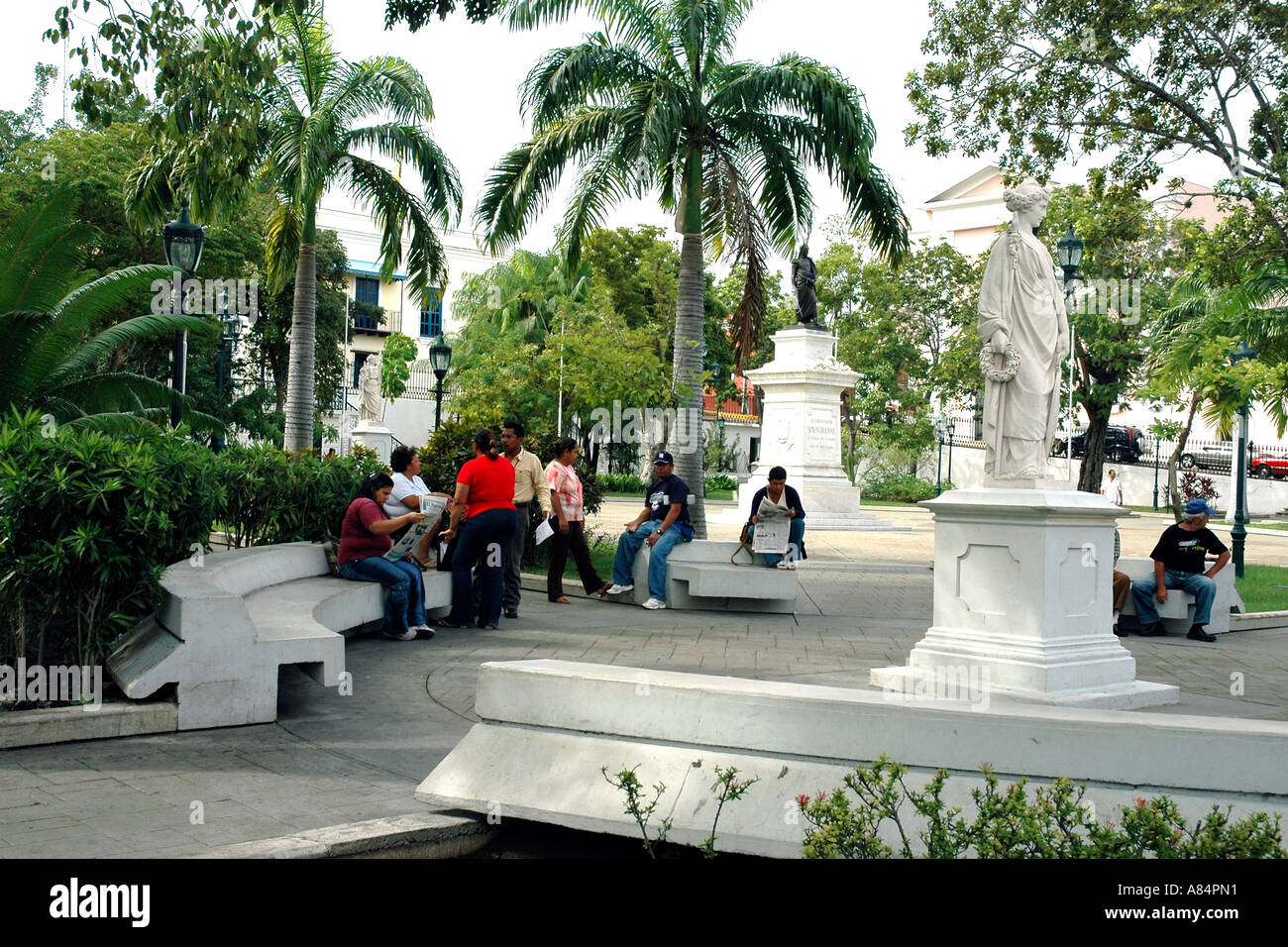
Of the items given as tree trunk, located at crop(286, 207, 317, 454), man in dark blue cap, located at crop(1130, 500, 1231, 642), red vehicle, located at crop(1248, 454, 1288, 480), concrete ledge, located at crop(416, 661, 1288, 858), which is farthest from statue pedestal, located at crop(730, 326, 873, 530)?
red vehicle, located at crop(1248, 454, 1288, 480)

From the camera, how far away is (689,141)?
17.5 meters

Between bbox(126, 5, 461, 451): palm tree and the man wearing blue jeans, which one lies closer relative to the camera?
the man wearing blue jeans

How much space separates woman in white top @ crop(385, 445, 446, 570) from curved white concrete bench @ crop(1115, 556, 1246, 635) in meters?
7.16

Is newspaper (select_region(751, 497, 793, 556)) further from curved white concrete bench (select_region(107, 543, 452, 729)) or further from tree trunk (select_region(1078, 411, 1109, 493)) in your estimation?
tree trunk (select_region(1078, 411, 1109, 493))

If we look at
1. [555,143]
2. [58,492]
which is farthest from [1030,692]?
[555,143]

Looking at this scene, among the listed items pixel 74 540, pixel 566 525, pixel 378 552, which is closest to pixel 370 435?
pixel 566 525

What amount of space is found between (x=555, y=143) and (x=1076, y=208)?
21627mm

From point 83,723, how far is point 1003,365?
6.13 metres

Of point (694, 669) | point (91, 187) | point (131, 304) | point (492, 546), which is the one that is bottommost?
point (694, 669)

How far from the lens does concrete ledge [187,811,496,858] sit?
4.48 meters

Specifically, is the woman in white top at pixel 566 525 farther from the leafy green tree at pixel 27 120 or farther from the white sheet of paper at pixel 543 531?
the leafy green tree at pixel 27 120

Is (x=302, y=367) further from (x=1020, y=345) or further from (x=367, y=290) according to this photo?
(x=367, y=290)
